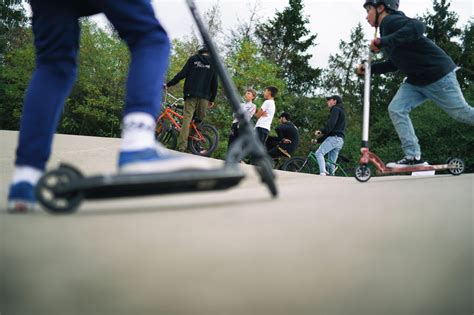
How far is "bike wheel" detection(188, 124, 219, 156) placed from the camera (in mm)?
8852

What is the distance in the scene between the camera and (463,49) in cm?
3625

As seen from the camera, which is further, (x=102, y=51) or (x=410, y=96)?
(x=102, y=51)

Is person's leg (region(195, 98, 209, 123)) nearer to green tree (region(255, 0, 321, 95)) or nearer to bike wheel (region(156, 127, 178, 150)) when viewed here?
bike wheel (region(156, 127, 178, 150))

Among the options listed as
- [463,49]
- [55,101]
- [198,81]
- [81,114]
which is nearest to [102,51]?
[81,114]

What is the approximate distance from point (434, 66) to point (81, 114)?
2093 cm

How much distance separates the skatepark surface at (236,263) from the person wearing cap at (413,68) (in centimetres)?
380

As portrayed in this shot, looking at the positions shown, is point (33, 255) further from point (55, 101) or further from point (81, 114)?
point (81, 114)

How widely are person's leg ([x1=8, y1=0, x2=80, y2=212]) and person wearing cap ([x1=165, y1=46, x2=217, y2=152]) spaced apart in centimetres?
633

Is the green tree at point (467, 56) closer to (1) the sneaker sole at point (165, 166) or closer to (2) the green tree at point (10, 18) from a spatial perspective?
(2) the green tree at point (10, 18)

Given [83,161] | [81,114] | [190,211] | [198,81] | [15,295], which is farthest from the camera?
[81,114]

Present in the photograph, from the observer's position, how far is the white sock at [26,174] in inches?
67.2

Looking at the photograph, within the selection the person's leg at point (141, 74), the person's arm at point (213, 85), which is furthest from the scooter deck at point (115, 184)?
the person's arm at point (213, 85)

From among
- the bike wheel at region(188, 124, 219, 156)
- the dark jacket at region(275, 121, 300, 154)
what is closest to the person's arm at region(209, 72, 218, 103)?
the bike wheel at region(188, 124, 219, 156)

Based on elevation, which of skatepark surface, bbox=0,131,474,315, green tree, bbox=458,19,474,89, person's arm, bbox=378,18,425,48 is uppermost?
green tree, bbox=458,19,474,89
